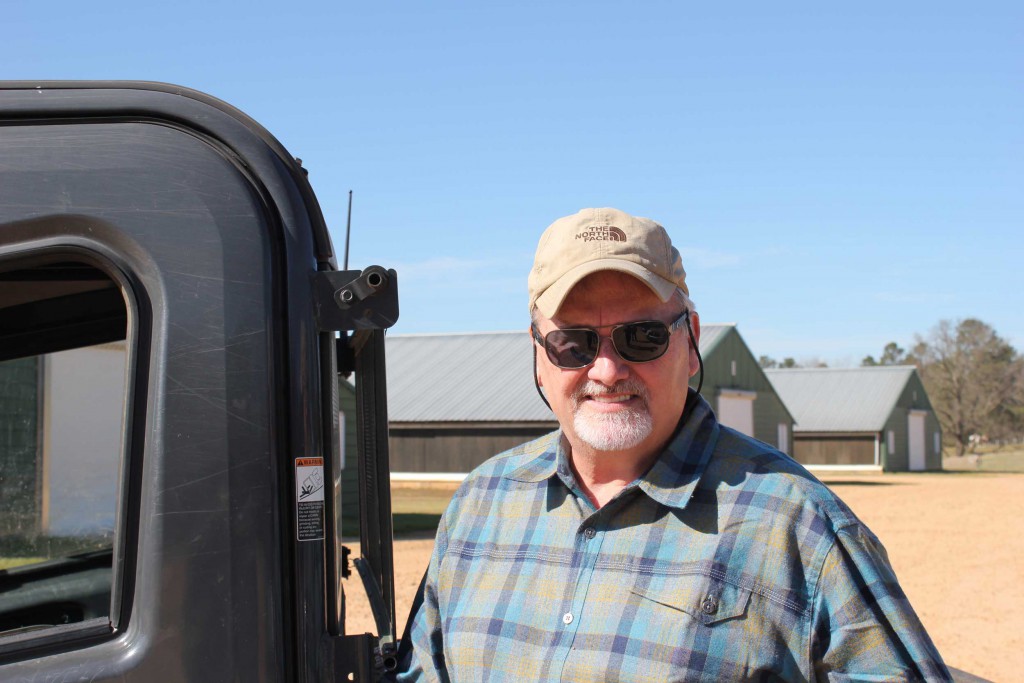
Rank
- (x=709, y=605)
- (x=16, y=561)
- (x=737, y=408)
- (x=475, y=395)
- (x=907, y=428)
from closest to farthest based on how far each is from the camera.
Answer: (x=709, y=605)
(x=16, y=561)
(x=475, y=395)
(x=737, y=408)
(x=907, y=428)

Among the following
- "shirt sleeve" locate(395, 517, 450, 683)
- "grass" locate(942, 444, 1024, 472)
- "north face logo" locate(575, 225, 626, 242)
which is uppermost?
"north face logo" locate(575, 225, 626, 242)

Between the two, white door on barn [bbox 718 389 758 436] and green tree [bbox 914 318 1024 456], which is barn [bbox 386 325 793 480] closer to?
white door on barn [bbox 718 389 758 436]

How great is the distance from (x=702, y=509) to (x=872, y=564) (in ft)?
1.15

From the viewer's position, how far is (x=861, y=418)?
145 ft

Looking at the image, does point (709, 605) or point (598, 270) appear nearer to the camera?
point (709, 605)

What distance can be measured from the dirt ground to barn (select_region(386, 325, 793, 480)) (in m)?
7.26

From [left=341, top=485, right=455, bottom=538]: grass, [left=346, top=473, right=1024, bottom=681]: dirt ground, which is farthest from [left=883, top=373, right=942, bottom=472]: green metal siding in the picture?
[left=341, top=485, right=455, bottom=538]: grass

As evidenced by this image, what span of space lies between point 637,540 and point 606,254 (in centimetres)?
61

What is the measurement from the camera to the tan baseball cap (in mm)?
2268

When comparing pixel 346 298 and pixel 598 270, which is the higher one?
pixel 598 270

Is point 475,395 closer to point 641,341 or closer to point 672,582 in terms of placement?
point 641,341

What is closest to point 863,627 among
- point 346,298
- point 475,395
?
point 346,298

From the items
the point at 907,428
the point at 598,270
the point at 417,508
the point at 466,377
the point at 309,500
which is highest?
the point at 466,377

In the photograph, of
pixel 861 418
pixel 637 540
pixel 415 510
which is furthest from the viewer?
pixel 861 418
